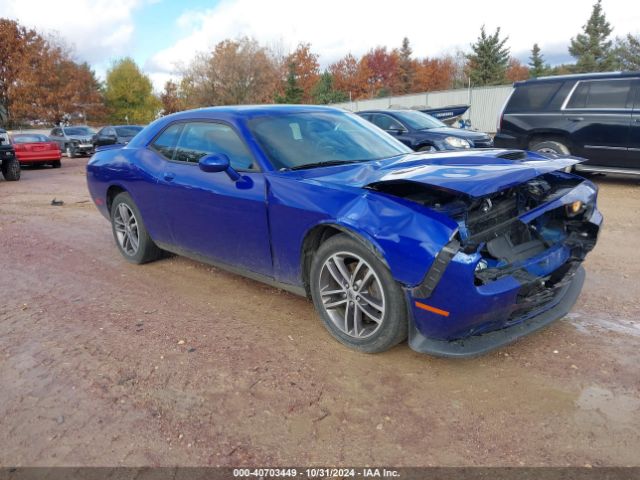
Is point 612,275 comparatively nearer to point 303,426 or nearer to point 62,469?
point 303,426

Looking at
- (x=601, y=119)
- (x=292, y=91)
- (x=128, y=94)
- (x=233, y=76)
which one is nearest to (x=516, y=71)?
(x=292, y=91)

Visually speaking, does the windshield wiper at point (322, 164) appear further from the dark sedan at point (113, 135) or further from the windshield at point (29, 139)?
the dark sedan at point (113, 135)

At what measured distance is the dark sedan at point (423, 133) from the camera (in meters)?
9.73

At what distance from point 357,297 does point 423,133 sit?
7570 millimetres

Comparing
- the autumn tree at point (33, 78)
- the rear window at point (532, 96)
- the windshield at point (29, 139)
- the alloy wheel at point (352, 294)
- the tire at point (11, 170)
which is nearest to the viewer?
the alloy wheel at point (352, 294)

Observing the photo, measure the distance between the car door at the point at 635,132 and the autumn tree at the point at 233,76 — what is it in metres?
42.4

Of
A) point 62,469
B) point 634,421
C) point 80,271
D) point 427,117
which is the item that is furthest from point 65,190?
point 634,421

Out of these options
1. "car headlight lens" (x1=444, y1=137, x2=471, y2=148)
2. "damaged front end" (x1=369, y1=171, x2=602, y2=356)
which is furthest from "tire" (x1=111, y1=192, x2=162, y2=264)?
"car headlight lens" (x1=444, y1=137, x2=471, y2=148)

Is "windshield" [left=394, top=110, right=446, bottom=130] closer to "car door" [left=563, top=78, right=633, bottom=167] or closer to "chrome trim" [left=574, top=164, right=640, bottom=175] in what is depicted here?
"car door" [left=563, top=78, right=633, bottom=167]

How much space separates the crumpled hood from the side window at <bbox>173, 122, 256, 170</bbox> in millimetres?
569

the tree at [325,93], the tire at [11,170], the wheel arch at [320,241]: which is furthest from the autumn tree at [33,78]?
the wheel arch at [320,241]

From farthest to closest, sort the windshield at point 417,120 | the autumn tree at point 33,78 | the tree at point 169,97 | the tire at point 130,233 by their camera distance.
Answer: the tree at point 169,97 → the autumn tree at point 33,78 → the windshield at point 417,120 → the tire at point 130,233

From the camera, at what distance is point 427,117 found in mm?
11250

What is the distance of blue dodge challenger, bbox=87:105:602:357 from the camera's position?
274cm
